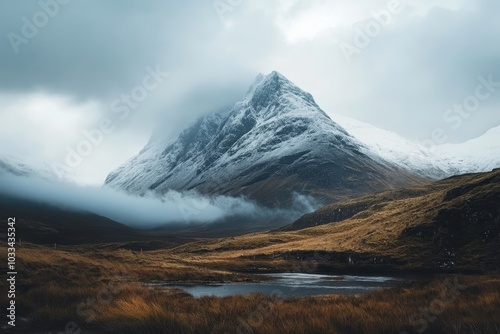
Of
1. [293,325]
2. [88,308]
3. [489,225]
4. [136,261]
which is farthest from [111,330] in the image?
[489,225]

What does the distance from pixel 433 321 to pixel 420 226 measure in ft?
299

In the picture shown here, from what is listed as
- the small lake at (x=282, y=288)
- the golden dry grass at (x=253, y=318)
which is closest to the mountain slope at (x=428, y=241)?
the small lake at (x=282, y=288)

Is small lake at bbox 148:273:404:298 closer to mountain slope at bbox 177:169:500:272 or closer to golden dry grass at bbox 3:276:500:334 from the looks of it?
golden dry grass at bbox 3:276:500:334

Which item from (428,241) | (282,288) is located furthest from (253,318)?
(428,241)

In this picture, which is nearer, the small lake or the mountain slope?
the small lake

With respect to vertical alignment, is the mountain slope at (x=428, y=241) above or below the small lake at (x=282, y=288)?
above

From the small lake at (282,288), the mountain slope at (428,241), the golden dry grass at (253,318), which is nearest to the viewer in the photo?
the golden dry grass at (253,318)

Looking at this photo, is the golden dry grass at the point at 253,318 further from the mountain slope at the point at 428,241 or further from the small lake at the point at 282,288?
the mountain slope at the point at 428,241

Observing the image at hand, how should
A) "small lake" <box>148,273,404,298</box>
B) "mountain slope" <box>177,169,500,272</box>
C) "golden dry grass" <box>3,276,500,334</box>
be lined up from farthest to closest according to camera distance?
"mountain slope" <box>177,169,500,272</box>, "small lake" <box>148,273,404,298</box>, "golden dry grass" <box>3,276,500,334</box>

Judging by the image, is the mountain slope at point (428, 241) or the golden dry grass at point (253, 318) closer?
the golden dry grass at point (253, 318)

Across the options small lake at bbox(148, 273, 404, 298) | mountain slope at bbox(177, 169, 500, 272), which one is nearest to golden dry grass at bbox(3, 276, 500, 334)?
small lake at bbox(148, 273, 404, 298)

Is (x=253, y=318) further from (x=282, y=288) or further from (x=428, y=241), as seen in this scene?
(x=428, y=241)

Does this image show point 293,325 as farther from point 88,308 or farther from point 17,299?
point 17,299

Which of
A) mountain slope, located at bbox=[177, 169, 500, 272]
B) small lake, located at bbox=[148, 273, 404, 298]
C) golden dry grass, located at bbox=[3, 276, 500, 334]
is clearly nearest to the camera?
golden dry grass, located at bbox=[3, 276, 500, 334]
